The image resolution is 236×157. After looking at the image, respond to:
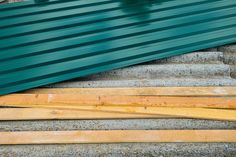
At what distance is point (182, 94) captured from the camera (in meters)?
2.86

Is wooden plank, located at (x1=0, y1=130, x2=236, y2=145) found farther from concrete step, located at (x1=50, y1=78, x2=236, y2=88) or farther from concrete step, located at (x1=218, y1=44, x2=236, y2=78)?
concrete step, located at (x1=218, y1=44, x2=236, y2=78)

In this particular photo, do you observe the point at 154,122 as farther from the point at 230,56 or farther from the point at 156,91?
the point at 230,56

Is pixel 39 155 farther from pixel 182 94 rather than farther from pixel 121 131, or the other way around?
pixel 182 94

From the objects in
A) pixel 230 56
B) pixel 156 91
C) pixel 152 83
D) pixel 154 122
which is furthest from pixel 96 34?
pixel 230 56

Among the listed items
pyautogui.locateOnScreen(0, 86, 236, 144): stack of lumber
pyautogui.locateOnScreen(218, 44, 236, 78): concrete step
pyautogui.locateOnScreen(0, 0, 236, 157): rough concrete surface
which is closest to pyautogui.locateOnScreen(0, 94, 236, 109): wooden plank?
pyautogui.locateOnScreen(0, 86, 236, 144): stack of lumber

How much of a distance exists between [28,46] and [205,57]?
2.32m

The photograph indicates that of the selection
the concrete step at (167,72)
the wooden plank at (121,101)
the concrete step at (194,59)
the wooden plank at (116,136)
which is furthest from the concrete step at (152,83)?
the wooden plank at (116,136)

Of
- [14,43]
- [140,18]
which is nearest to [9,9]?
[14,43]

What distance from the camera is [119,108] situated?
8.87ft

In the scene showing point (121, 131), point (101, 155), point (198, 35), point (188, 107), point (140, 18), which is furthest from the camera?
point (140, 18)

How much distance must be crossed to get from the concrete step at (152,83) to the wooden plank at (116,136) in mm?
654

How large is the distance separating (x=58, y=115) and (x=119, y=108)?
0.64m

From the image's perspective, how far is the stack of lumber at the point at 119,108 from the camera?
2.47m

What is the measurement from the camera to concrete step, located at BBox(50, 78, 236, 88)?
9.80 ft
